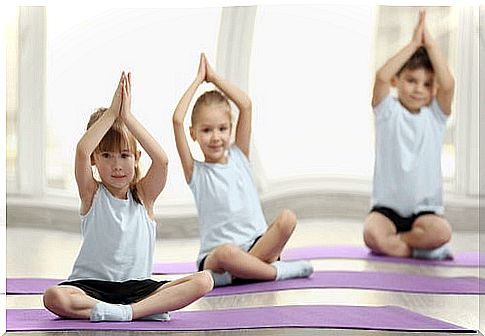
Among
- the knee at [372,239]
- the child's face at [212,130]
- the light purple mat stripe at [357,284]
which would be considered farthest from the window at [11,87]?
the knee at [372,239]

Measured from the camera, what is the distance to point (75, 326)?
8.23ft

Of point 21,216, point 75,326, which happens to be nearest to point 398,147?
point 21,216

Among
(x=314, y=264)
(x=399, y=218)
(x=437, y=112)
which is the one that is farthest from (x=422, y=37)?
(x=314, y=264)

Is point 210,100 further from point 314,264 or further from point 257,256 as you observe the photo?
point 314,264

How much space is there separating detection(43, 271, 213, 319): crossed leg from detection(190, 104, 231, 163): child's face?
60 centimetres

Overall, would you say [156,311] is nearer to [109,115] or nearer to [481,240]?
[109,115]

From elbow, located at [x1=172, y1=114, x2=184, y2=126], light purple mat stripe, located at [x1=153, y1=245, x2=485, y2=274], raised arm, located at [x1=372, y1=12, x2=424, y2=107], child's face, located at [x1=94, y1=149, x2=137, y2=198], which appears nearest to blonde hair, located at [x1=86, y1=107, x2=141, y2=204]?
child's face, located at [x1=94, y1=149, x2=137, y2=198]

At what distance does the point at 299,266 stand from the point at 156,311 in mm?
767

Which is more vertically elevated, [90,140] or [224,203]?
[90,140]

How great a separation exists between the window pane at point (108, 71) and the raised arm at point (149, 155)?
670 millimetres

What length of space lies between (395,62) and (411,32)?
9.0 inches

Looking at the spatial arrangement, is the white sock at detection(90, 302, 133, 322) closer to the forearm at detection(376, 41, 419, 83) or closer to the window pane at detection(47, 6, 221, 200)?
the window pane at detection(47, 6, 221, 200)

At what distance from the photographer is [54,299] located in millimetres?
2557

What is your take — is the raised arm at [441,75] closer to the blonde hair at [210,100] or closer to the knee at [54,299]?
the blonde hair at [210,100]
